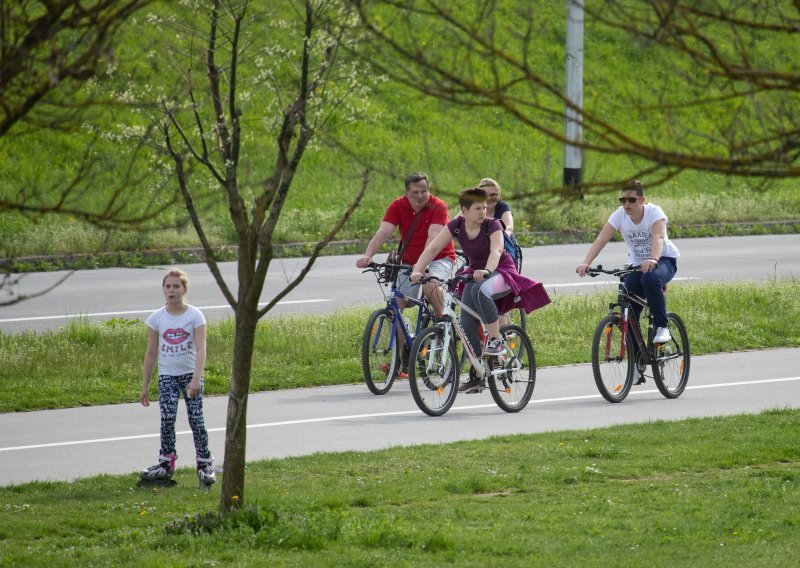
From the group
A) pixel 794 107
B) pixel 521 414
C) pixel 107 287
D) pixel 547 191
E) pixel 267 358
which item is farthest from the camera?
pixel 107 287

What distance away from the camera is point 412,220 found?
492 inches

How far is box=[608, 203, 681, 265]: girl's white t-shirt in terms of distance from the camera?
11461mm

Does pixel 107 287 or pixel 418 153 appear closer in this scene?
pixel 107 287

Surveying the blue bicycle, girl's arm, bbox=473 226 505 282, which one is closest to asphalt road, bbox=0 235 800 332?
the blue bicycle

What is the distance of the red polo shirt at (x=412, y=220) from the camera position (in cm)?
1239

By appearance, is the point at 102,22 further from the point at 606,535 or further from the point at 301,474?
the point at 301,474

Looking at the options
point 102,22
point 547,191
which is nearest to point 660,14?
point 547,191

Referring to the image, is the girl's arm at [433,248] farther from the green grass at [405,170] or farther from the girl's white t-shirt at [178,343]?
the green grass at [405,170]

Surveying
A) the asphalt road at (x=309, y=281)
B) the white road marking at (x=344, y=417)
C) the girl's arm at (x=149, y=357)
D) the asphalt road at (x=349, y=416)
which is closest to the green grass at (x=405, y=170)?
the asphalt road at (x=309, y=281)

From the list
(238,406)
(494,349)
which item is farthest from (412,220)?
(238,406)

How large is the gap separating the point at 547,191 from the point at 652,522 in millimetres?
3164

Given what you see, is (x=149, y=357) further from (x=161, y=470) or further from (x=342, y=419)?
(x=342, y=419)

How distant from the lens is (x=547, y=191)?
15.0ft

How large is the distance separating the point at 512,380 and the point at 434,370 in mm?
754
